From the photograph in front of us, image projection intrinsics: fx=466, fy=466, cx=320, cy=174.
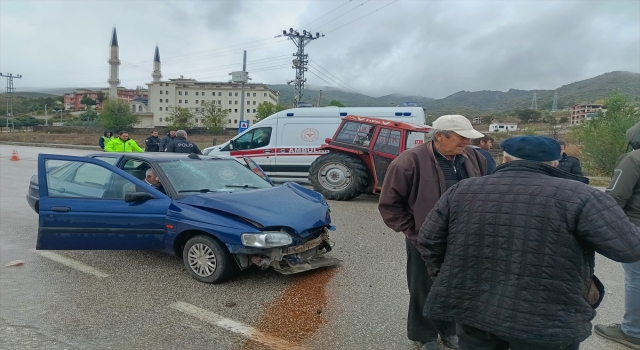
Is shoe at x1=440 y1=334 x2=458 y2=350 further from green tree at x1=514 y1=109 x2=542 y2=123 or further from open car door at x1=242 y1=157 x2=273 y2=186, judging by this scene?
green tree at x1=514 y1=109 x2=542 y2=123

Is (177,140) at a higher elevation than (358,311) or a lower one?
higher

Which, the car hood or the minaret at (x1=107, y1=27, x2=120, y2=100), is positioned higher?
the minaret at (x1=107, y1=27, x2=120, y2=100)

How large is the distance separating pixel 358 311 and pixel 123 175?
3.00 m

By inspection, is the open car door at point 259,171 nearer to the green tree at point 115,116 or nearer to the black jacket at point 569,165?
the black jacket at point 569,165

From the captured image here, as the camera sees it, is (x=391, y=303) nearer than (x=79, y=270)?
Yes

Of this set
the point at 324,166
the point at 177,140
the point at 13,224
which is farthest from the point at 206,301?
the point at 177,140

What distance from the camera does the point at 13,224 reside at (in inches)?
299

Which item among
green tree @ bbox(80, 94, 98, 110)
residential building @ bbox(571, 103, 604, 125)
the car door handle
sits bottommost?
the car door handle

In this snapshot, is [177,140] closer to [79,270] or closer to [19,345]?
[79,270]

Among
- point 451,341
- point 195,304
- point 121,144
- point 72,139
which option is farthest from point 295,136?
point 72,139

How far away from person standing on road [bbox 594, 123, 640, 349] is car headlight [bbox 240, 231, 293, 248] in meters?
2.74

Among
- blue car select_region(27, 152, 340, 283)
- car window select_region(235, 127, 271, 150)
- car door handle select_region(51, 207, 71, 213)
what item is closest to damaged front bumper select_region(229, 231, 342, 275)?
blue car select_region(27, 152, 340, 283)

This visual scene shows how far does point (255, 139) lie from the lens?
41.5 ft

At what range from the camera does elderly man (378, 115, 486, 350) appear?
3.15 metres
